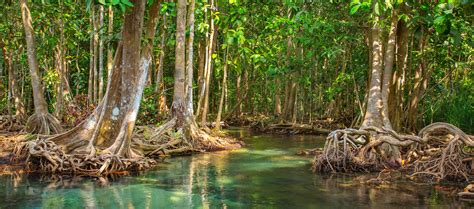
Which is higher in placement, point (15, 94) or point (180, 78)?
point (180, 78)

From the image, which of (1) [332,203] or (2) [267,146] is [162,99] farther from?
(1) [332,203]

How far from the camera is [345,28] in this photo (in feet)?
48.2

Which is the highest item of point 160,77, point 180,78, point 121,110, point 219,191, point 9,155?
point 160,77

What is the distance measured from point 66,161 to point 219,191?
3.35 meters

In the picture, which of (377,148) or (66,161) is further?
(377,148)

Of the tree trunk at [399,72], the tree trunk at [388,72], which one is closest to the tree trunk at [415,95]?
the tree trunk at [399,72]

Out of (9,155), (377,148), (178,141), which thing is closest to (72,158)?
(9,155)

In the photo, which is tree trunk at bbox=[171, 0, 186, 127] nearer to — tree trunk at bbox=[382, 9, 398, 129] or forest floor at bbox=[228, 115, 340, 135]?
tree trunk at bbox=[382, 9, 398, 129]

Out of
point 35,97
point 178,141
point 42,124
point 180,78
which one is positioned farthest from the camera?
point 180,78

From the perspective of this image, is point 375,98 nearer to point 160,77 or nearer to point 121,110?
point 121,110

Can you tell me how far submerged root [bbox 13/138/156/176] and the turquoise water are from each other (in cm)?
35

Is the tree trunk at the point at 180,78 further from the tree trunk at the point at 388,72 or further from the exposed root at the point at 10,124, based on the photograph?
the tree trunk at the point at 388,72

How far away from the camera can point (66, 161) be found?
32.6 ft

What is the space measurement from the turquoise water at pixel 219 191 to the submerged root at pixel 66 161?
350mm
